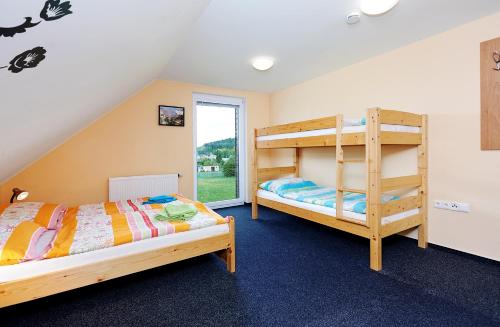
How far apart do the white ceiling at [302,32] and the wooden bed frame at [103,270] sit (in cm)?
186

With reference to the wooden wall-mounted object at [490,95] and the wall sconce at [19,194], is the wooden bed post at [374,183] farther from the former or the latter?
the wall sconce at [19,194]

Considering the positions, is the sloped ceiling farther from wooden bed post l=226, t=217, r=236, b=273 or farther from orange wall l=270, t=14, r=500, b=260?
orange wall l=270, t=14, r=500, b=260

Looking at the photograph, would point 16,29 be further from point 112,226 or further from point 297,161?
point 297,161

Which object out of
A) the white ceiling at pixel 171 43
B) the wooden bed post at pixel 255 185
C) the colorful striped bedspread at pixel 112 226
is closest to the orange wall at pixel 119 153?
the white ceiling at pixel 171 43

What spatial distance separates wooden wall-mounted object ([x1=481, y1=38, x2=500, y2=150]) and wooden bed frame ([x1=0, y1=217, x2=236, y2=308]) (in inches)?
98.4

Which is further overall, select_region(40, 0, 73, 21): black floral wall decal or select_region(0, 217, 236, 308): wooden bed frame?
select_region(0, 217, 236, 308): wooden bed frame

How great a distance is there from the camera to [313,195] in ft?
10.4

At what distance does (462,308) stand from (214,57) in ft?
11.0

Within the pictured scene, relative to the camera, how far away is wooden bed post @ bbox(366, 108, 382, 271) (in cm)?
225

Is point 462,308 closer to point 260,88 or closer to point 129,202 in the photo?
point 129,202

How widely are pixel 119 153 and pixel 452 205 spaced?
4219mm

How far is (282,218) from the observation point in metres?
3.97

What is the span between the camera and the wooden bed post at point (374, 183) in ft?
7.37

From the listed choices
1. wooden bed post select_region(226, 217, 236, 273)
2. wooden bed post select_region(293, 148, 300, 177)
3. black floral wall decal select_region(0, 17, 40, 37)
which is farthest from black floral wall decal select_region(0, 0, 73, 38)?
wooden bed post select_region(293, 148, 300, 177)
